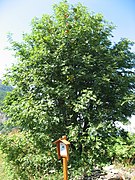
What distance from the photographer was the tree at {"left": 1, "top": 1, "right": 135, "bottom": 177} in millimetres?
6727

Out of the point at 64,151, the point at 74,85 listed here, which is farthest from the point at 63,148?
the point at 74,85

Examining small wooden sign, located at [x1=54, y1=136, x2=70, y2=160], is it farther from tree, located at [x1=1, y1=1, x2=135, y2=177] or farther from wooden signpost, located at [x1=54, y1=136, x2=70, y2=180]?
tree, located at [x1=1, y1=1, x2=135, y2=177]

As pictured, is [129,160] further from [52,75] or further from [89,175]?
[52,75]

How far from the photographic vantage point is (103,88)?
7.38 m

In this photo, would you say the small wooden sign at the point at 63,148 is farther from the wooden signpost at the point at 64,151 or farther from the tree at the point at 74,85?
the tree at the point at 74,85

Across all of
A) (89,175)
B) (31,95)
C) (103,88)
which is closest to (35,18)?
(31,95)

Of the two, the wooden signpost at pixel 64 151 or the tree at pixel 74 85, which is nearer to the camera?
the wooden signpost at pixel 64 151

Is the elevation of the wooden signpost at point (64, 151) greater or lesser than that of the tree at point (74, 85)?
lesser

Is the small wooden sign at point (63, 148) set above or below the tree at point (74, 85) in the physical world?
below

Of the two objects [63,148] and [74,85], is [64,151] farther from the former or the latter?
[74,85]

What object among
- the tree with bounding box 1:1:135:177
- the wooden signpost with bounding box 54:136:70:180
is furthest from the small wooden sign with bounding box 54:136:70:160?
the tree with bounding box 1:1:135:177

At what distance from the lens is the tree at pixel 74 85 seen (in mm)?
6727

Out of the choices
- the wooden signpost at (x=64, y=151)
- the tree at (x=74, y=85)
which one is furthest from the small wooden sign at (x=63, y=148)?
the tree at (x=74, y=85)

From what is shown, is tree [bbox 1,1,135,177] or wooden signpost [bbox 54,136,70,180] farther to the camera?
tree [bbox 1,1,135,177]
